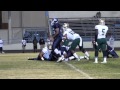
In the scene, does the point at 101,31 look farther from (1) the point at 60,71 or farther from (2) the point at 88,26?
(2) the point at 88,26

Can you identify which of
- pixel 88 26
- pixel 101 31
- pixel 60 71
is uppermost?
pixel 88 26

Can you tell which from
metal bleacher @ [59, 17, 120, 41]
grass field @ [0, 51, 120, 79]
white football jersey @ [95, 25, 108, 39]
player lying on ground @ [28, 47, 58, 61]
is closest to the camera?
grass field @ [0, 51, 120, 79]

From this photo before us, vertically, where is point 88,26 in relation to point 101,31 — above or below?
above

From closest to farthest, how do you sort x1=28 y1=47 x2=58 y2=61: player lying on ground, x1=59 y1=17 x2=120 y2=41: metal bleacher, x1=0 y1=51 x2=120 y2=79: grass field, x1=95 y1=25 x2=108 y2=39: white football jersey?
x1=0 y1=51 x2=120 y2=79: grass field → x1=95 y1=25 x2=108 y2=39: white football jersey → x1=28 y1=47 x2=58 y2=61: player lying on ground → x1=59 y1=17 x2=120 y2=41: metal bleacher

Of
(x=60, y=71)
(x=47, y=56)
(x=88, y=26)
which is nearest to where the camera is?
(x=60, y=71)

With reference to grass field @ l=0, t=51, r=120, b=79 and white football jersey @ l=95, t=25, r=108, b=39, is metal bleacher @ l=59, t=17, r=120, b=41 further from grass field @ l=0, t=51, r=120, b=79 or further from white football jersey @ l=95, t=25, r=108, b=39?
grass field @ l=0, t=51, r=120, b=79

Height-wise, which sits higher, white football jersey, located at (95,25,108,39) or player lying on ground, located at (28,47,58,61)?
white football jersey, located at (95,25,108,39)

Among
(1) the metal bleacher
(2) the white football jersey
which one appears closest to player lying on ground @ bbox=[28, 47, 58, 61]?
(2) the white football jersey

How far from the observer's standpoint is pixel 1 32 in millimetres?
43406

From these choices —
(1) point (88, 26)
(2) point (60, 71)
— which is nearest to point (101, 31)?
(2) point (60, 71)

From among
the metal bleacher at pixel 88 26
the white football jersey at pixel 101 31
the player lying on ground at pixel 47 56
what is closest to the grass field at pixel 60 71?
the white football jersey at pixel 101 31

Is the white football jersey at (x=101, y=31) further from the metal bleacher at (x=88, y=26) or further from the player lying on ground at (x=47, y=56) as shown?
the metal bleacher at (x=88, y=26)

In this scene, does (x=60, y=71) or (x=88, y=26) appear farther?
(x=88, y=26)
